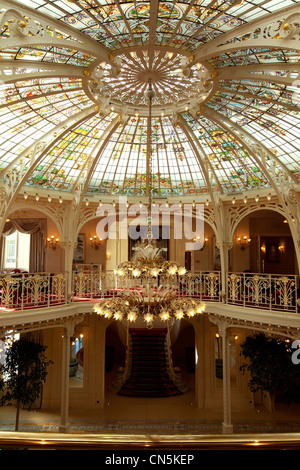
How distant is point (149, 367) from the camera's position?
16547 millimetres

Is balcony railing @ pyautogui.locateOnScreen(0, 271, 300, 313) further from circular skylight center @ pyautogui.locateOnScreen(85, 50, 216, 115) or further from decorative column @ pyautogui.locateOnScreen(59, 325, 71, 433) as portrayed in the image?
circular skylight center @ pyautogui.locateOnScreen(85, 50, 216, 115)

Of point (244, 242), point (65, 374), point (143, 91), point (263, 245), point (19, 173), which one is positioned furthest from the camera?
point (263, 245)

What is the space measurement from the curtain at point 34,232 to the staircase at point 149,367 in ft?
20.0

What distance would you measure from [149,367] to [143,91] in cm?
1274

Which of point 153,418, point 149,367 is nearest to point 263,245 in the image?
point 149,367

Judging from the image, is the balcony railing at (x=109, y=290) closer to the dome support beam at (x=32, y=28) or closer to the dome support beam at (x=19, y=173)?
the dome support beam at (x=19, y=173)

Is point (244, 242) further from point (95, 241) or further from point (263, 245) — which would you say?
point (95, 241)

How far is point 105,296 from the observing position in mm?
13508

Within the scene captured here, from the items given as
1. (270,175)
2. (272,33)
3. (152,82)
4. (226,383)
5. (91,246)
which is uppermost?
(152,82)

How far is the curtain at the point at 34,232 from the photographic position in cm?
1748

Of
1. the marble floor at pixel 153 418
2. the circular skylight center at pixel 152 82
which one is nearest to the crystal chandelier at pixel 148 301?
the circular skylight center at pixel 152 82

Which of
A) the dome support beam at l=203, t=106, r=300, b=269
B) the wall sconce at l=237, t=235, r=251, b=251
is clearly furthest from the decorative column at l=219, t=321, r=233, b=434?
the wall sconce at l=237, t=235, r=251, b=251
